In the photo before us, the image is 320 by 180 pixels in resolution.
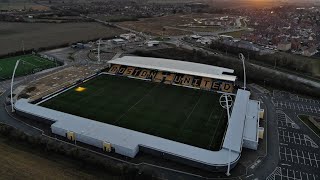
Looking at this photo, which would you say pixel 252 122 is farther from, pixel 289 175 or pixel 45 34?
pixel 45 34

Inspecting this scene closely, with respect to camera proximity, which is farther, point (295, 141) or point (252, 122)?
point (252, 122)

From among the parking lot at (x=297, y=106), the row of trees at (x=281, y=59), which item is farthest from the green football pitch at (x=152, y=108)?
the row of trees at (x=281, y=59)

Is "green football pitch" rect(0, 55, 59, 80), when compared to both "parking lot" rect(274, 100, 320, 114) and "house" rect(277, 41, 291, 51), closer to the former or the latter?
"parking lot" rect(274, 100, 320, 114)

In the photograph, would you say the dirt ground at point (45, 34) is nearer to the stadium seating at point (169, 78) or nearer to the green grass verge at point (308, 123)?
the stadium seating at point (169, 78)

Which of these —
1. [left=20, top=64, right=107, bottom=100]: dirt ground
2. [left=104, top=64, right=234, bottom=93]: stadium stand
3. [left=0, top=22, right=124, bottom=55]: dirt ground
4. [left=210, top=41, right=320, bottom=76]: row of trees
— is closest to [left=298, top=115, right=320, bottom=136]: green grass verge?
[left=104, top=64, right=234, bottom=93]: stadium stand

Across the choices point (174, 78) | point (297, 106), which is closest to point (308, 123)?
point (297, 106)

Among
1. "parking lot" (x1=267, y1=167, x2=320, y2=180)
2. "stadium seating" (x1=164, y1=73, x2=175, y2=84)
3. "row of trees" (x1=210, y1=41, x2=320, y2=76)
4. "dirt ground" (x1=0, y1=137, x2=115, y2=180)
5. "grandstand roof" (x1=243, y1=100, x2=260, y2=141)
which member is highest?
"row of trees" (x1=210, y1=41, x2=320, y2=76)
